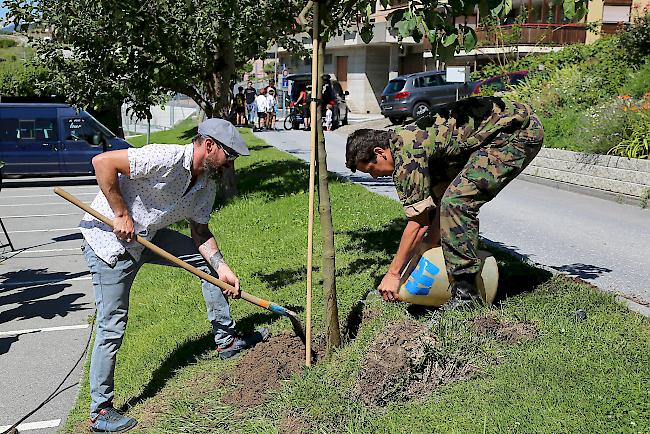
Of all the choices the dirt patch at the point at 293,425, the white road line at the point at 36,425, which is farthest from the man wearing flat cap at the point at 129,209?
the dirt patch at the point at 293,425

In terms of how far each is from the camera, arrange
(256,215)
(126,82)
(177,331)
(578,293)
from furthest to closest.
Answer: (126,82)
(256,215)
(177,331)
(578,293)

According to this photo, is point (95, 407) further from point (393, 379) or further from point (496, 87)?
point (496, 87)

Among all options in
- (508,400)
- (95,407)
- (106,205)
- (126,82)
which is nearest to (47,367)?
(95,407)

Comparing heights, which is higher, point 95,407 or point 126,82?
point 126,82

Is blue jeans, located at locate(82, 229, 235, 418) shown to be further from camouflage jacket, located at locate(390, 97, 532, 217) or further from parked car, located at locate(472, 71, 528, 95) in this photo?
parked car, located at locate(472, 71, 528, 95)

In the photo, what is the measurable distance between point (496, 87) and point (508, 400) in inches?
718

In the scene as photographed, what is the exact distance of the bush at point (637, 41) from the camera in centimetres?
1689

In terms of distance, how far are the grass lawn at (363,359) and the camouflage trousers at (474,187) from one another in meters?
0.38

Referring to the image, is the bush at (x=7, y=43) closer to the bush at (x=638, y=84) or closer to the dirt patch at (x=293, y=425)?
the bush at (x=638, y=84)

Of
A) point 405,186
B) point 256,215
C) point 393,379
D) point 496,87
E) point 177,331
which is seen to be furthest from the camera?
point 496,87

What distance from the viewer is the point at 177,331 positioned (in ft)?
18.7

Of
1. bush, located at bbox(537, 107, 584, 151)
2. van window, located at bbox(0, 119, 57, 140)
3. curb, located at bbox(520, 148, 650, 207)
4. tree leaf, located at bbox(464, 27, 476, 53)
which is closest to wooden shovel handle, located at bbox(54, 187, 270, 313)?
tree leaf, located at bbox(464, 27, 476, 53)

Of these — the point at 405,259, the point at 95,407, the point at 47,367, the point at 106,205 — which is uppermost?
the point at 106,205

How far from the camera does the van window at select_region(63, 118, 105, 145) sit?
59.5 feet
